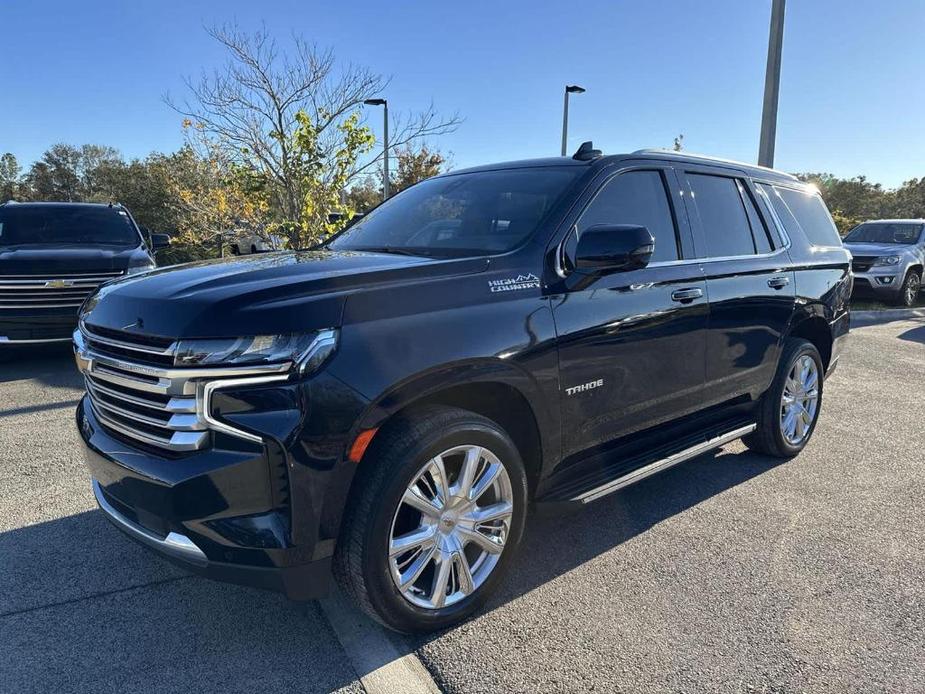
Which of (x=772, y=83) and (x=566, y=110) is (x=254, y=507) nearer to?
(x=772, y=83)

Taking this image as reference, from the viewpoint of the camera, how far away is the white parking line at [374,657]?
230cm

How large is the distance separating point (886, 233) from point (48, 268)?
15.9 m

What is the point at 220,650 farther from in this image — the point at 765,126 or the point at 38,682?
the point at 765,126

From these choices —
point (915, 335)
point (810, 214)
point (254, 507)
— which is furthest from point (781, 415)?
point (915, 335)

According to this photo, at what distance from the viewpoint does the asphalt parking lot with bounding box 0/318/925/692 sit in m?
2.35

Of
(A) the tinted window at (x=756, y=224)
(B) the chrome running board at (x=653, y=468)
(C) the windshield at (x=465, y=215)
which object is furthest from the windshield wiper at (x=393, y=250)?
(A) the tinted window at (x=756, y=224)

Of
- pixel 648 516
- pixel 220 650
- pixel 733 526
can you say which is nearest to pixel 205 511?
pixel 220 650

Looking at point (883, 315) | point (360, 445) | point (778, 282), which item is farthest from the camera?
point (883, 315)

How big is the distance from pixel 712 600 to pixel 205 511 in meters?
2.10

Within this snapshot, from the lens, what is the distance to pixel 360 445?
2271 mm

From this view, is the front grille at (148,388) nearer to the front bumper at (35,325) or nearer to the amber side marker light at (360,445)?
the amber side marker light at (360,445)

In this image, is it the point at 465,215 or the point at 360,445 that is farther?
the point at 465,215

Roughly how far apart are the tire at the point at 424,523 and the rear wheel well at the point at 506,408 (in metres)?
0.10

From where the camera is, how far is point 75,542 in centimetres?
328
